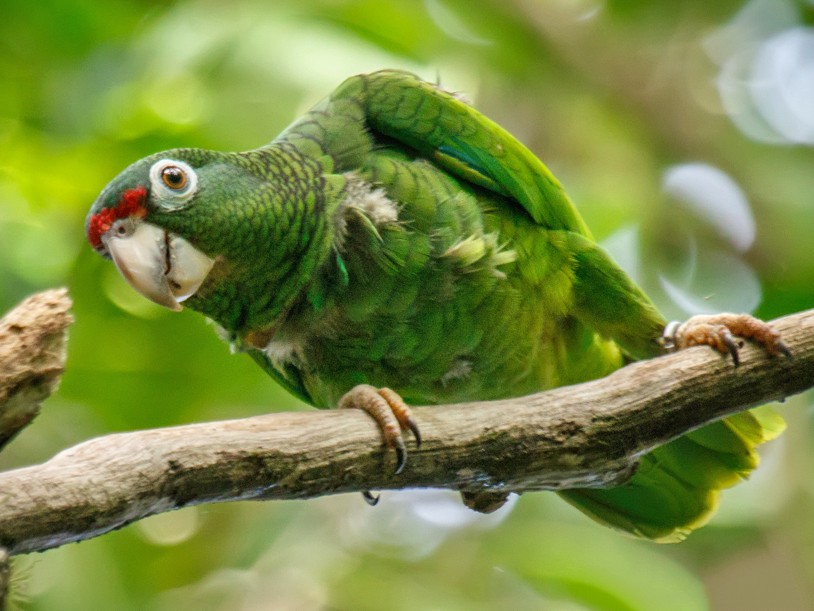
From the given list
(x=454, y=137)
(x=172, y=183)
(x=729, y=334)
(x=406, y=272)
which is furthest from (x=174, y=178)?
(x=729, y=334)

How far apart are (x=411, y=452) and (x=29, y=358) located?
898 mm

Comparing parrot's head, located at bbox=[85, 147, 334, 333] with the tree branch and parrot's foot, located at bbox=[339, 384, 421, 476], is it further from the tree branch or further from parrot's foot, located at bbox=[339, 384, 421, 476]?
the tree branch

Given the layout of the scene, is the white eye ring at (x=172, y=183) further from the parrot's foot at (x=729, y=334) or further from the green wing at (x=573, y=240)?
the parrot's foot at (x=729, y=334)

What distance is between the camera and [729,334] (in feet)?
7.99

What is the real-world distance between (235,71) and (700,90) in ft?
9.06

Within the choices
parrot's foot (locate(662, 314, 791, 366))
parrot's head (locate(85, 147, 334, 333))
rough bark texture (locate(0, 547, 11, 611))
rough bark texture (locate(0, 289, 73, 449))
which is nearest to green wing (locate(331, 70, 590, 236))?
parrot's head (locate(85, 147, 334, 333))

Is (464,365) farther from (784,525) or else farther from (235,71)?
(784,525)

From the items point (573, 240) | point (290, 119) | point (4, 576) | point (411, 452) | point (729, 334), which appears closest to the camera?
point (4, 576)

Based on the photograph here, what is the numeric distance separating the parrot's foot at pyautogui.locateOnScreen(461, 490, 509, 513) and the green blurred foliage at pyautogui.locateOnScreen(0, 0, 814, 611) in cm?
95

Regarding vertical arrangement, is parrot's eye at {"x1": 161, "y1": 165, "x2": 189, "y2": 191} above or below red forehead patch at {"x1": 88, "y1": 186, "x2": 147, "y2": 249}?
above

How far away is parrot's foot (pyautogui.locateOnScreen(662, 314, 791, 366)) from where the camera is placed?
2.33m

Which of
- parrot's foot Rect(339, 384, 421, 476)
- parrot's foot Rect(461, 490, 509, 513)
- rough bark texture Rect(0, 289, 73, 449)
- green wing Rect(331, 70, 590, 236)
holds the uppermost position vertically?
green wing Rect(331, 70, 590, 236)

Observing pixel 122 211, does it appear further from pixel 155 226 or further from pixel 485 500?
pixel 485 500

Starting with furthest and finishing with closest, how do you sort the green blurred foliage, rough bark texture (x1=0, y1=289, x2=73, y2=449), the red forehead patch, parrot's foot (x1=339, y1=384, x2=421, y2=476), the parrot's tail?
the green blurred foliage, the parrot's tail, the red forehead patch, parrot's foot (x1=339, y1=384, x2=421, y2=476), rough bark texture (x1=0, y1=289, x2=73, y2=449)
